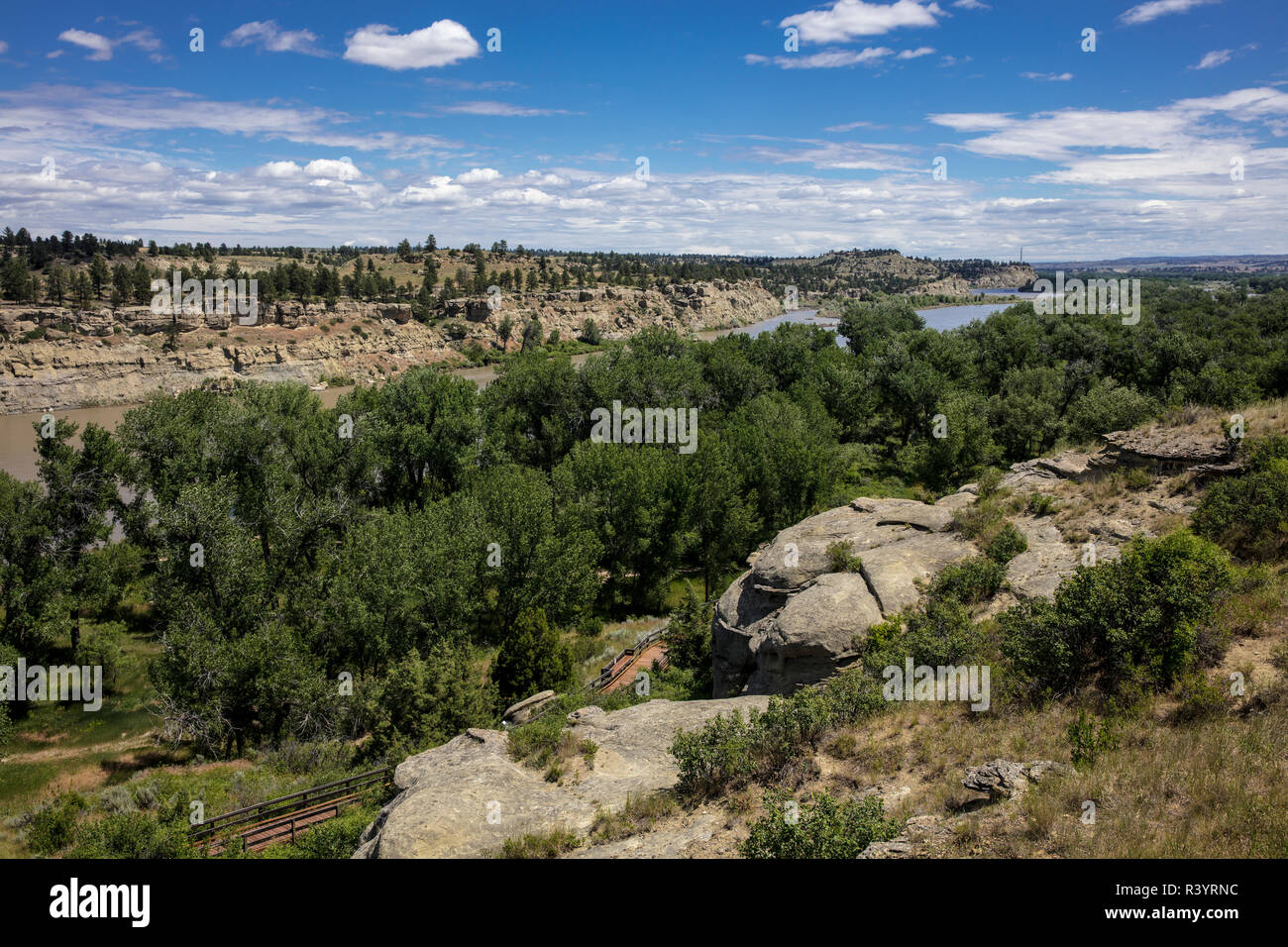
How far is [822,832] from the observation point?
8016 millimetres

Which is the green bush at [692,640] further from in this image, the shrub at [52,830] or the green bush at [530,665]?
the shrub at [52,830]

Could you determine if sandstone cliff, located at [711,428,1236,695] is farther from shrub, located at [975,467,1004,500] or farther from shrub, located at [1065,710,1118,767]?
shrub, located at [1065,710,1118,767]

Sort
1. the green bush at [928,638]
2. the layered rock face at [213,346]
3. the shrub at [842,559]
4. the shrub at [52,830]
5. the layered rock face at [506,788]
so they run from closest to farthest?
the layered rock face at [506,788], the green bush at [928,638], the shrub at [52,830], the shrub at [842,559], the layered rock face at [213,346]

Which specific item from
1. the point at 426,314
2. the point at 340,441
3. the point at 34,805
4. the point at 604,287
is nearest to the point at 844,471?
the point at 340,441

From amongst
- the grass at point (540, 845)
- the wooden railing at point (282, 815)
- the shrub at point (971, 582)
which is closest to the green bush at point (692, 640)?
the shrub at point (971, 582)

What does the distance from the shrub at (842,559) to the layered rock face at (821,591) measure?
148 mm

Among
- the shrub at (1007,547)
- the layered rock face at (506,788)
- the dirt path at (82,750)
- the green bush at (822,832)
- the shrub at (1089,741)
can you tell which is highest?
the shrub at (1007,547)

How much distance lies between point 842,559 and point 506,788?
36.2 ft

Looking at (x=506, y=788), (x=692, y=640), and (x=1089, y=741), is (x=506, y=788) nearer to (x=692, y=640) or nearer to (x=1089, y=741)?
(x=1089, y=741)

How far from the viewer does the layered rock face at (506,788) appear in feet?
33.6

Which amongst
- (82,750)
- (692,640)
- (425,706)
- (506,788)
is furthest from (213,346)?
(506,788)
